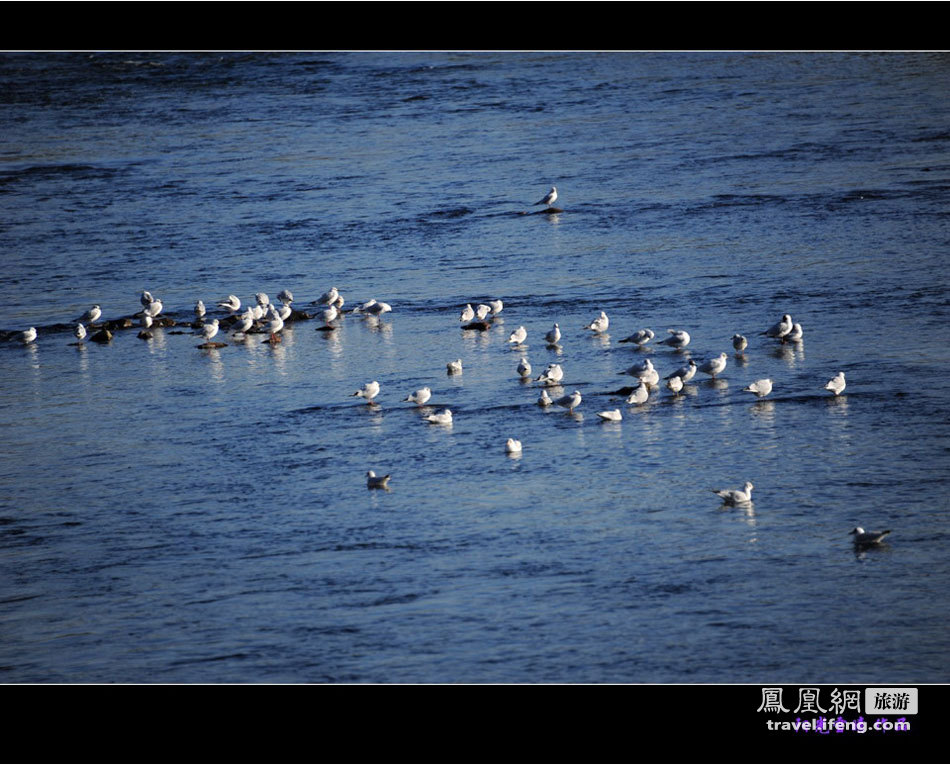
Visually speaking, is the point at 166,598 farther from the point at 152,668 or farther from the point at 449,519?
the point at 449,519

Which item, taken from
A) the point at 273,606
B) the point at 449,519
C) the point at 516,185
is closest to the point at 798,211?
the point at 516,185

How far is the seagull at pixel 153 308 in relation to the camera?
53.1 feet

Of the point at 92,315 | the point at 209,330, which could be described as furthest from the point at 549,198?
the point at 92,315

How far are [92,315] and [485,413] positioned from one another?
19.1 feet

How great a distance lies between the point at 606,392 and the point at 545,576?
395 cm

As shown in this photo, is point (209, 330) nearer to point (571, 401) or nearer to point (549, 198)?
point (571, 401)

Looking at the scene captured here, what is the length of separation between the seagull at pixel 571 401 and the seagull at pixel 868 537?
3403 millimetres

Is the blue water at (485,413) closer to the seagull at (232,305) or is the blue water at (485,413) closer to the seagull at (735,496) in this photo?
the seagull at (735,496)

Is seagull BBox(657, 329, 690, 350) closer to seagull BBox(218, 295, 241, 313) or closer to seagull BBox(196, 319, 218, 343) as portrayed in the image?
seagull BBox(196, 319, 218, 343)

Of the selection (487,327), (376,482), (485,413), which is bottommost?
(376,482)

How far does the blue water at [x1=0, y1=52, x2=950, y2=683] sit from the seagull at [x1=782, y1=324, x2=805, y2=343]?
0.46 ft

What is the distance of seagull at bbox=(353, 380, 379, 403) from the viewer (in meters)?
12.6

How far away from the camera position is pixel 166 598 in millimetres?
9070

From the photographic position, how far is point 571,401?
12.2 metres
